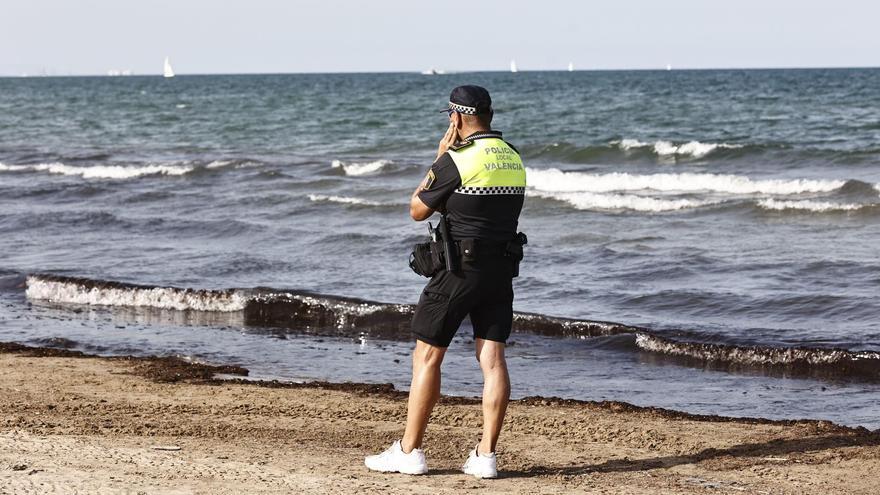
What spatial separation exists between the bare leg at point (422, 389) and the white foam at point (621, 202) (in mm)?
14368

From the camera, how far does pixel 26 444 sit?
620 cm

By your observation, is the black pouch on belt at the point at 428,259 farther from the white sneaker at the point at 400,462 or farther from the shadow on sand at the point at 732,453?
the shadow on sand at the point at 732,453

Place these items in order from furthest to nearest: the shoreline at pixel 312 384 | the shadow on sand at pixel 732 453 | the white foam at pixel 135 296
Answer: the white foam at pixel 135 296, the shoreline at pixel 312 384, the shadow on sand at pixel 732 453

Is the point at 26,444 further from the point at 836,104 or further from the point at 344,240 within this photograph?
the point at 836,104

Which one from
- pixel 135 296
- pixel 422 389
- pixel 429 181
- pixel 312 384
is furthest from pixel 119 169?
pixel 429 181

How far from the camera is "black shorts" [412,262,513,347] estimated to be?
559 cm

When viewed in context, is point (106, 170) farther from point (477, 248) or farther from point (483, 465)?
point (477, 248)

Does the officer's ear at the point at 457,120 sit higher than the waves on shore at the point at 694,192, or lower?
higher

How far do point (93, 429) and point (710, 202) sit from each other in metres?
15.0

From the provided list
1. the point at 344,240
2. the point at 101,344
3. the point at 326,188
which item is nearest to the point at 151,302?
the point at 101,344

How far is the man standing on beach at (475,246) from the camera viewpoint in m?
5.50

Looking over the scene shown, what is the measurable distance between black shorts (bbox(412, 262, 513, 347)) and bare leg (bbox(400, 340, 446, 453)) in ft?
0.20

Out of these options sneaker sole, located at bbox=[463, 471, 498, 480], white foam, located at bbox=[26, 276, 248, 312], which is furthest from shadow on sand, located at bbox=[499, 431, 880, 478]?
white foam, located at bbox=[26, 276, 248, 312]

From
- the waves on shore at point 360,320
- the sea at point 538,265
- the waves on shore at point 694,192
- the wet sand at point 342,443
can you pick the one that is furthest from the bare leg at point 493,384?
the waves on shore at point 694,192
